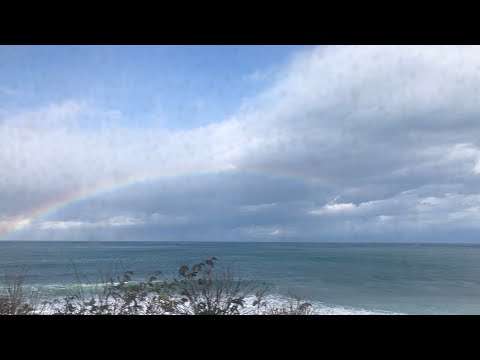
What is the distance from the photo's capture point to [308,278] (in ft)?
66.8
